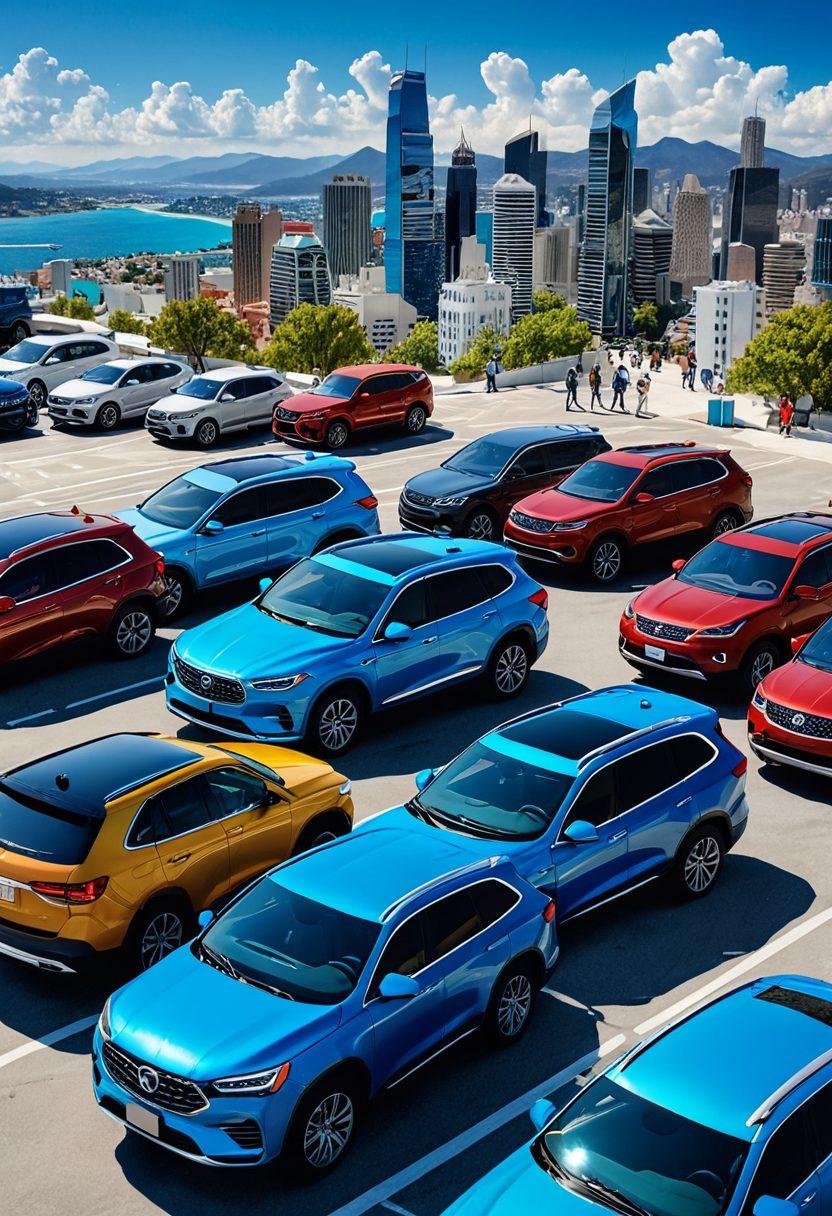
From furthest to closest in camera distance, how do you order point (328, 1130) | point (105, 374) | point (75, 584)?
point (105, 374) < point (75, 584) < point (328, 1130)

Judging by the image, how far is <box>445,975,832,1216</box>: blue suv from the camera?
5938mm

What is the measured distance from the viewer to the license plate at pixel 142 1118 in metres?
7.18

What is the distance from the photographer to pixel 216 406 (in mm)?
27891

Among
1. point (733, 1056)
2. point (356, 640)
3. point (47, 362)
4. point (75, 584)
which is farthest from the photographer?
point (47, 362)

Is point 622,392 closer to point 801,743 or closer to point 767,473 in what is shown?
point 767,473

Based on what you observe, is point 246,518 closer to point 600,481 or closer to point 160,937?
point 600,481

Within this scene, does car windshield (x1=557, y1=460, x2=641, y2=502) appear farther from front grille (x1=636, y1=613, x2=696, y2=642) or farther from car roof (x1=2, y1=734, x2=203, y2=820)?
car roof (x1=2, y1=734, x2=203, y2=820)

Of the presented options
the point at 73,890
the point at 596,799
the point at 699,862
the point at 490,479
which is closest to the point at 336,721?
the point at 596,799

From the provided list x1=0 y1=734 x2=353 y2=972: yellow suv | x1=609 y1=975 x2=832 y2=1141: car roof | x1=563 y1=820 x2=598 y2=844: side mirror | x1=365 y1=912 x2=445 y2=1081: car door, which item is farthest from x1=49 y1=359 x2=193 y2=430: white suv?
x1=609 y1=975 x2=832 y2=1141: car roof

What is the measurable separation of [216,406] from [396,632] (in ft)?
51.2

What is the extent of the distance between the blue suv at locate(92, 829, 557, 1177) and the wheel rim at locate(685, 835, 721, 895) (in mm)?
2090

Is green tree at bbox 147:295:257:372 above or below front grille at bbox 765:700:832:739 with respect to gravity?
above

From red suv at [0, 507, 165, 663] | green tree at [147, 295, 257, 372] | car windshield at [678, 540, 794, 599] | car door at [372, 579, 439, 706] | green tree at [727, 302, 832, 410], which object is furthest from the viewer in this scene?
green tree at [147, 295, 257, 372]

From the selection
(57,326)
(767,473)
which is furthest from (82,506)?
(57,326)
